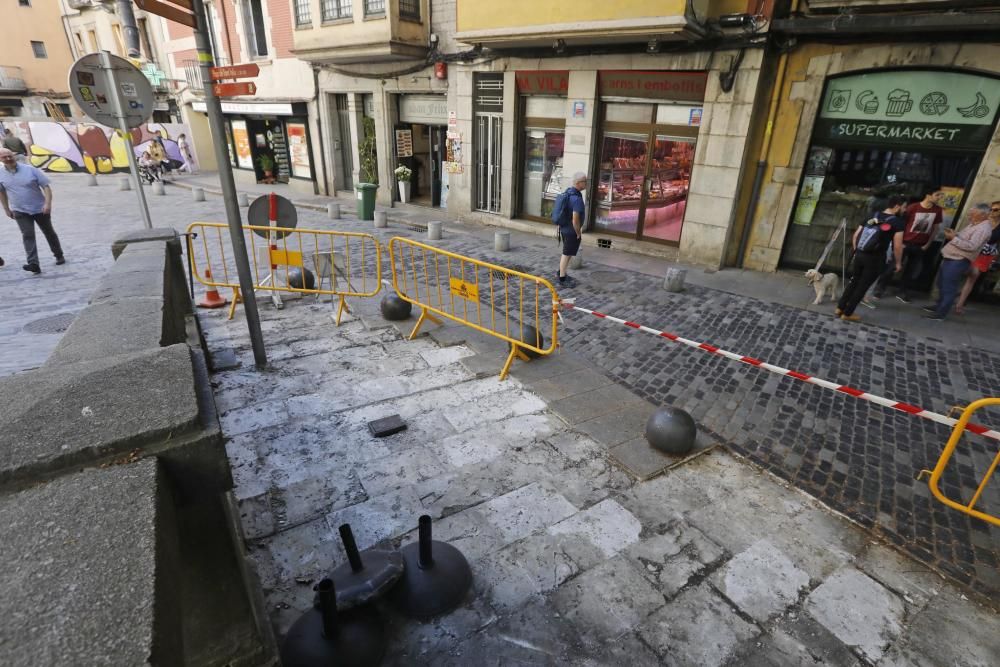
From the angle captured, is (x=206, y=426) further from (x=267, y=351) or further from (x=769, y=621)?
(x=267, y=351)

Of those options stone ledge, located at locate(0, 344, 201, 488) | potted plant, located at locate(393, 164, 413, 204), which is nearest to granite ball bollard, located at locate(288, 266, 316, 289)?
stone ledge, located at locate(0, 344, 201, 488)

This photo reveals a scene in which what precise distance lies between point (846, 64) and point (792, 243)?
3126 mm

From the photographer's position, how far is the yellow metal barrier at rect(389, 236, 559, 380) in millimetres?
5770

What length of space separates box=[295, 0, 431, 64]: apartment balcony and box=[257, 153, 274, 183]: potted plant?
7.72 metres

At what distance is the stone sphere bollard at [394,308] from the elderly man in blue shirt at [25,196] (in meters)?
6.66

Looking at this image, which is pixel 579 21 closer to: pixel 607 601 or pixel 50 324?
pixel 50 324

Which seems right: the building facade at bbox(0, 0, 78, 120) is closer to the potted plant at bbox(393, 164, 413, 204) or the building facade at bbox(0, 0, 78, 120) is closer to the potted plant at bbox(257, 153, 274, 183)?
the potted plant at bbox(257, 153, 274, 183)

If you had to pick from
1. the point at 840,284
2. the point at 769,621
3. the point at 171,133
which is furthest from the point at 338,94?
the point at 769,621

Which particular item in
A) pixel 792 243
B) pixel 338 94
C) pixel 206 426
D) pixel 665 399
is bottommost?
pixel 665 399

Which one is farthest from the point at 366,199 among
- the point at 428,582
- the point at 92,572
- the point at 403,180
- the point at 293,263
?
the point at 92,572

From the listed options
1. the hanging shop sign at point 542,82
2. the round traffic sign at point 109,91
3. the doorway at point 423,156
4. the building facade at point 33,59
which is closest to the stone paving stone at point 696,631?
the round traffic sign at point 109,91

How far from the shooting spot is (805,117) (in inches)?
363

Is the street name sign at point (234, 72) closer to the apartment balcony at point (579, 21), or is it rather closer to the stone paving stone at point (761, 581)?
the stone paving stone at point (761, 581)

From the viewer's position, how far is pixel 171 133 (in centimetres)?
2727
